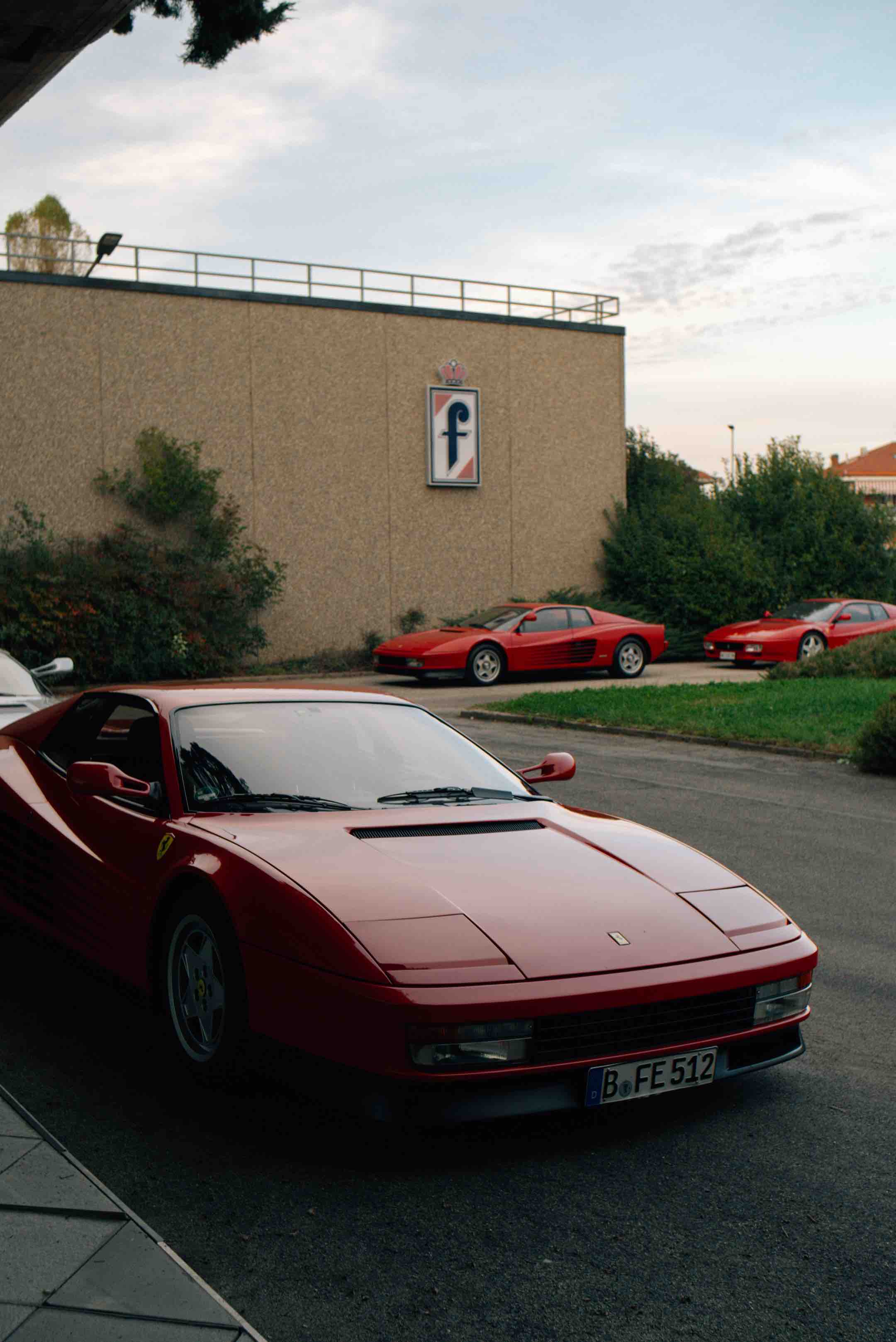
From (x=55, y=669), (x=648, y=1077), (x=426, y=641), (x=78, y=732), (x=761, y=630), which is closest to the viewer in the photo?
(x=648, y=1077)

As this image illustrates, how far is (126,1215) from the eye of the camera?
3004 millimetres

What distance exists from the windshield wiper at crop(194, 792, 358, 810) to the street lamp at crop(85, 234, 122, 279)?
69.3ft

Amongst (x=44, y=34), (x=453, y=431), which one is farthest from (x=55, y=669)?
(x=453, y=431)

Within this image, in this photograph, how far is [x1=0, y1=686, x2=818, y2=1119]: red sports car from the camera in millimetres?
3385

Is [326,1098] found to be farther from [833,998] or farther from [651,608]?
[651,608]

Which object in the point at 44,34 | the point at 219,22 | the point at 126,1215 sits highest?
the point at 219,22

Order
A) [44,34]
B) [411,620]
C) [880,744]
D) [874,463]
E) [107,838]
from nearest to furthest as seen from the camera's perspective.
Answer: [107,838]
[44,34]
[880,744]
[411,620]
[874,463]

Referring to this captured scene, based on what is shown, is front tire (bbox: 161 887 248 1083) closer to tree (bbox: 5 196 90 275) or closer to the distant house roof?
tree (bbox: 5 196 90 275)

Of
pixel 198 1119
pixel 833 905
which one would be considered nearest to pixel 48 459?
pixel 833 905

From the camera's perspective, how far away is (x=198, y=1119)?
379cm

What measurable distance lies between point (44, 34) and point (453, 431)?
77.6 feet

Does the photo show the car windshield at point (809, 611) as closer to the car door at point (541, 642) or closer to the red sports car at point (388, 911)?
the car door at point (541, 642)

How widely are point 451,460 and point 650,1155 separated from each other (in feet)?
83.4

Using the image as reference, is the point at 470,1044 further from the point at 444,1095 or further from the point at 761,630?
the point at 761,630
